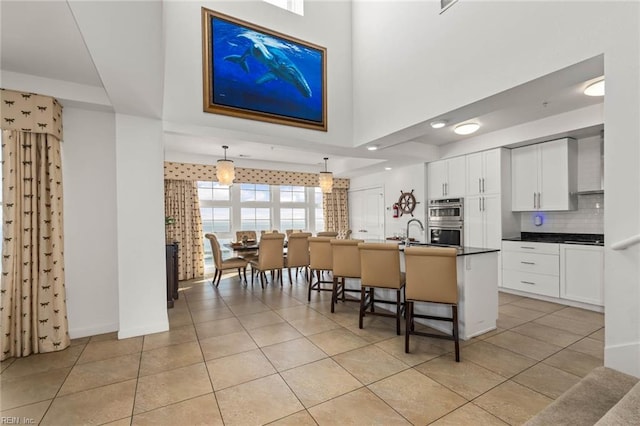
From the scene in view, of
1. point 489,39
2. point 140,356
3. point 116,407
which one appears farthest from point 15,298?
point 489,39

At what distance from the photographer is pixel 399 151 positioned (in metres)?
4.90

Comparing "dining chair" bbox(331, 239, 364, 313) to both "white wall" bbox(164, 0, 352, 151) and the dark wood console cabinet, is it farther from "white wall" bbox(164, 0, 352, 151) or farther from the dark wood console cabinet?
the dark wood console cabinet

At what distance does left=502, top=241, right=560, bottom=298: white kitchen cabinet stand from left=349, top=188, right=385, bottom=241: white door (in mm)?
2945

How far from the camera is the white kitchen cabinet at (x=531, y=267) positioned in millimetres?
3828

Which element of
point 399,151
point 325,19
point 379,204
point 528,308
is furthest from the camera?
point 379,204

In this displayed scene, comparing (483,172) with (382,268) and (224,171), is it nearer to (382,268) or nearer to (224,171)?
(382,268)

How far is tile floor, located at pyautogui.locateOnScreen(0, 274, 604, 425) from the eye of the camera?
1.72 m

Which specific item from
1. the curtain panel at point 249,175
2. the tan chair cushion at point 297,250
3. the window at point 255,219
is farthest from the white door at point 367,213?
the tan chair cushion at point 297,250

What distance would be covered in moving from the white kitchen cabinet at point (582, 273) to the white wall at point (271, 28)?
11.2ft

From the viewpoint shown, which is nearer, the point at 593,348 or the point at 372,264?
the point at 593,348

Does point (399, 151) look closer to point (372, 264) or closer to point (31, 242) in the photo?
point (372, 264)

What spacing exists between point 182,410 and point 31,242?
216 centimetres

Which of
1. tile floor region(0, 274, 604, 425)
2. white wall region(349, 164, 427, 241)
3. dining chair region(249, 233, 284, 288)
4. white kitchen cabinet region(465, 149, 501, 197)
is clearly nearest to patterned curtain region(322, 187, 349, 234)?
white wall region(349, 164, 427, 241)

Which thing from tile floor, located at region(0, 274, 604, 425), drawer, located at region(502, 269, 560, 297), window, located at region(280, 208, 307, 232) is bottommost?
tile floor, located at region(0, 274, 604, 425)
